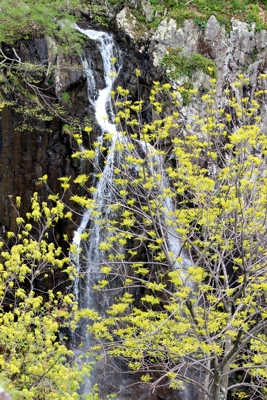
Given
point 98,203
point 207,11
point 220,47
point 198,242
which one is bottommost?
point 98,203

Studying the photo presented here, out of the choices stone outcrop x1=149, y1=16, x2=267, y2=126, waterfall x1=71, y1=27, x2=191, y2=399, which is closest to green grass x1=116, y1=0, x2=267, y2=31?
stone outcrop x1=149, y1=16, x2=267, y2=126

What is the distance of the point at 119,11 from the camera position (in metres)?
13.5

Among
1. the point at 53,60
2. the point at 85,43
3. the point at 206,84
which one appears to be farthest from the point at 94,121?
the point at 206,84

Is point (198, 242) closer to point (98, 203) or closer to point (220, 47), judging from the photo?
point (98, 203)

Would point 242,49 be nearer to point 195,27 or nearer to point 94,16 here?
point 195,27

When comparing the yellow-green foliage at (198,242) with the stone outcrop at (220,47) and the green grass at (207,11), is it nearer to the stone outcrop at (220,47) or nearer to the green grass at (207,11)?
the stone outcrop at (220,47)

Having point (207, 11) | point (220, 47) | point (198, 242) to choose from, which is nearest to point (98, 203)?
point (198, 242)

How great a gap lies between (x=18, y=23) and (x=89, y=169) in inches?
157

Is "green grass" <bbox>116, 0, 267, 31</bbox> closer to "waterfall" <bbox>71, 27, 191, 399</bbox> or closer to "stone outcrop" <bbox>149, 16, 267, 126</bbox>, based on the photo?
"stone outcrop" <bbox>149, 16, 267, 126</bbox>

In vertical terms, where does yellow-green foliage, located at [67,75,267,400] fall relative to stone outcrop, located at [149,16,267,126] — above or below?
below

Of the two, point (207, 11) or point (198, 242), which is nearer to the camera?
point (198, 242)

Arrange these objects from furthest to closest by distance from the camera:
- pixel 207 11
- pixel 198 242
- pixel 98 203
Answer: pixel 207 11, pixel 98 203, pixel 198 242

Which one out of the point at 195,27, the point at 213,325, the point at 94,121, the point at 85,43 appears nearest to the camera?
the point at 213,325

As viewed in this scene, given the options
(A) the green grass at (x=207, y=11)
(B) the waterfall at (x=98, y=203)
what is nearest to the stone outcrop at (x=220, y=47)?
(A) the green grass at (x=207, y=11)
